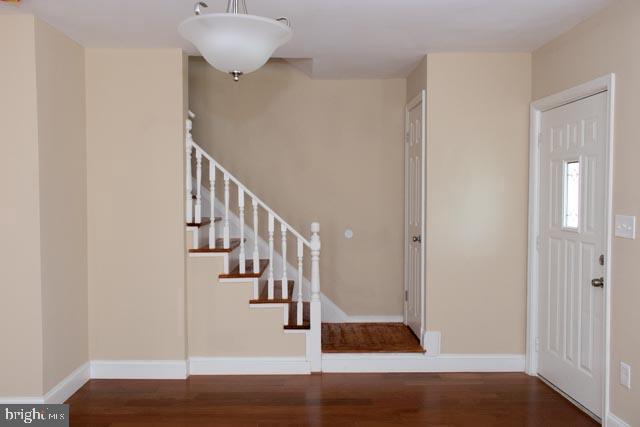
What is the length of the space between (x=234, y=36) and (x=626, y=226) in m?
2.37

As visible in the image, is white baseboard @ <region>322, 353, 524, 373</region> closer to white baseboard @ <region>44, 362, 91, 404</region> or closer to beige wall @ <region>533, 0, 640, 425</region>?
beige wall @ <region>533, 0, 640, 425</region>

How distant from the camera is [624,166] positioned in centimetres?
275

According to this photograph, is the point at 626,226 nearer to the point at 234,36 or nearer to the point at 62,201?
the point at 234,36

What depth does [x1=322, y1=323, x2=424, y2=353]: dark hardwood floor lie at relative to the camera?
13.1ft

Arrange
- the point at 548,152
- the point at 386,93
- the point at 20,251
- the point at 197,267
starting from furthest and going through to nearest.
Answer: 1. the point at 386,93
2. the point at 197,267
3. the point at 548,152
4. the point at 20,251

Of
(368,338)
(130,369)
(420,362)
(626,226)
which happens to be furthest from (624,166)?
(130,369)

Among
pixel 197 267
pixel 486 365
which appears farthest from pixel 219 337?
pixel 486 365

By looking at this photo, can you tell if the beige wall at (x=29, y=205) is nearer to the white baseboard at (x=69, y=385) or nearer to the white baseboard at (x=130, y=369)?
the white baseboard at (x=69, y=385)

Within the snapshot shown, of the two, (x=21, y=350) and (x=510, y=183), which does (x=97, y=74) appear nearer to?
(x=21, y=350)

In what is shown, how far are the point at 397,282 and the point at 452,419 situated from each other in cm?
190

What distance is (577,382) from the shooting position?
328 centimetres

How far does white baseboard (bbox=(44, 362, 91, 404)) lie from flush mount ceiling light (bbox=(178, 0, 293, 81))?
269 cm

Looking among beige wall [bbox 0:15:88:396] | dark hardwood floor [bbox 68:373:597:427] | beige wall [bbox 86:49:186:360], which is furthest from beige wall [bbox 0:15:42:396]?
beige wall [bbox 86:49:186:360]

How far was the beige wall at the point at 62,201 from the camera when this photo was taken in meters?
3.18
